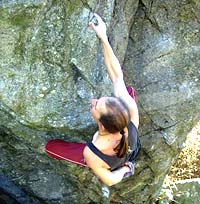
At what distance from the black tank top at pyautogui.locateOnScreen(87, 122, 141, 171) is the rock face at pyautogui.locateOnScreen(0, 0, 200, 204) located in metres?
1.13

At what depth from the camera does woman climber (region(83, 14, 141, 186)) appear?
15.2 ft

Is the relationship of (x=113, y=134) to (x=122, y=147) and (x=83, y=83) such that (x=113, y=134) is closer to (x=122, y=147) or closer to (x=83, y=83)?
(x=122, y=147)

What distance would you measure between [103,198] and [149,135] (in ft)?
3.85

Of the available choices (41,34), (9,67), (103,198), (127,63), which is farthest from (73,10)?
(103,198)

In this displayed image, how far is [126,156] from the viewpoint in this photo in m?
5.07

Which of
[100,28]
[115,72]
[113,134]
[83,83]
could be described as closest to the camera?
[113,134]

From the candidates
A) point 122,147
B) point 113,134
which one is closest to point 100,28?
point 113,134

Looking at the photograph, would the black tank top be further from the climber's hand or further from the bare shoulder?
the climber's hand

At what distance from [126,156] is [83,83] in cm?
Result: 134

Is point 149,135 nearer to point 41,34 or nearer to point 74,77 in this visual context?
point 74,77

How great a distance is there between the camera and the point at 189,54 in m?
6.96

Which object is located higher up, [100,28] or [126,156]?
[100,28]

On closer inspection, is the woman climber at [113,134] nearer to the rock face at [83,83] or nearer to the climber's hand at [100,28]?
the climber's hand at [100,28]

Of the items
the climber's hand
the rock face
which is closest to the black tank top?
the climber's hand
